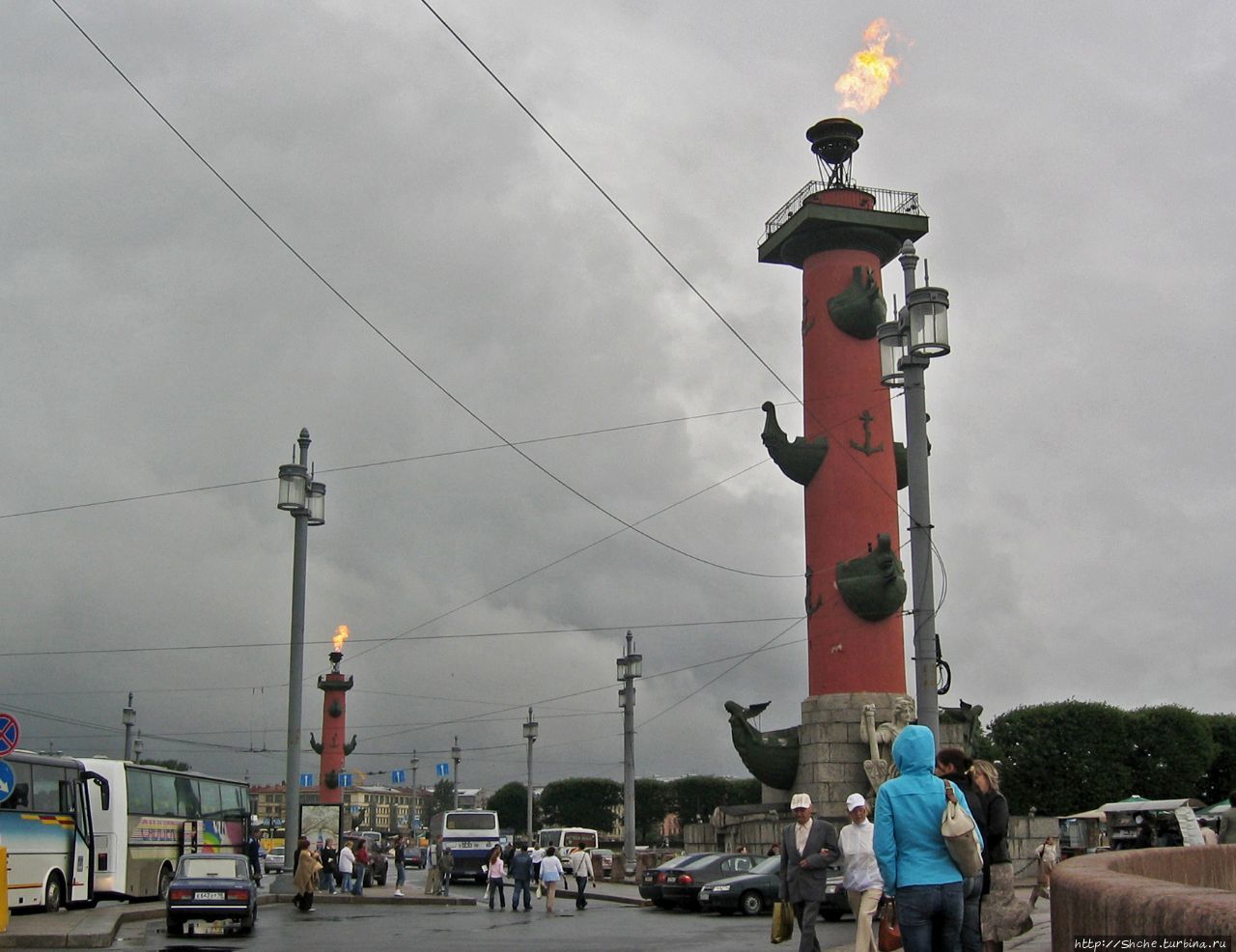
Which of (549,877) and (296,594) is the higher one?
(296,594)

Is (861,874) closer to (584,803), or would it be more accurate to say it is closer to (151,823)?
(151,823)

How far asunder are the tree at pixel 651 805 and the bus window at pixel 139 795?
65.4m

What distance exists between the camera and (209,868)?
759 inches

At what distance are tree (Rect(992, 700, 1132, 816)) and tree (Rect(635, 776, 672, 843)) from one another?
119 ft

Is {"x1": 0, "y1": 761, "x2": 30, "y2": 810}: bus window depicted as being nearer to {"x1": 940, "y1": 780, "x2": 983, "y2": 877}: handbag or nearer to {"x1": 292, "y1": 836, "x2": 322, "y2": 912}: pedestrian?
{"x1": 292, "y1": 836, "x2": 322, "y2": 912}: pedestrian

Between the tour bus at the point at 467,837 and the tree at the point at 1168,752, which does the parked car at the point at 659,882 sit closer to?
the tour bus at the point at 467,837

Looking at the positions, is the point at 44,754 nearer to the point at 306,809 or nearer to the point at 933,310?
the point at 306,809

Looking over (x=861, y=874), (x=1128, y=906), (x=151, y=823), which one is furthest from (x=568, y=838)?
(x=1128, y=906)

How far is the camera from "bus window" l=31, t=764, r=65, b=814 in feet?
76.5

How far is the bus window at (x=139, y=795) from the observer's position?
2753 cm

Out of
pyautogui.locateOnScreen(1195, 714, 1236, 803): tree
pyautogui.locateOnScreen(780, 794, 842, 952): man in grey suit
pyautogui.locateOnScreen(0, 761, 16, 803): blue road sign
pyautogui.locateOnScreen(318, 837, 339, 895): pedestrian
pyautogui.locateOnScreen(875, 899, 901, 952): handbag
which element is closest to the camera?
pyautogui.locateOnScreen(875, 899, 901, 952): handbag

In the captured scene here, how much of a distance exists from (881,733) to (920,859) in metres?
26.2

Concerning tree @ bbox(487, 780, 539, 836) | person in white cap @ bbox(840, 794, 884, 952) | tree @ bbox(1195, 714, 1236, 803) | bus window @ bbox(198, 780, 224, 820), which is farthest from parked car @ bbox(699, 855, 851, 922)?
tree @ bbox(487, 780, 539, 836)

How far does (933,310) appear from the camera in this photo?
1405 centimetres
